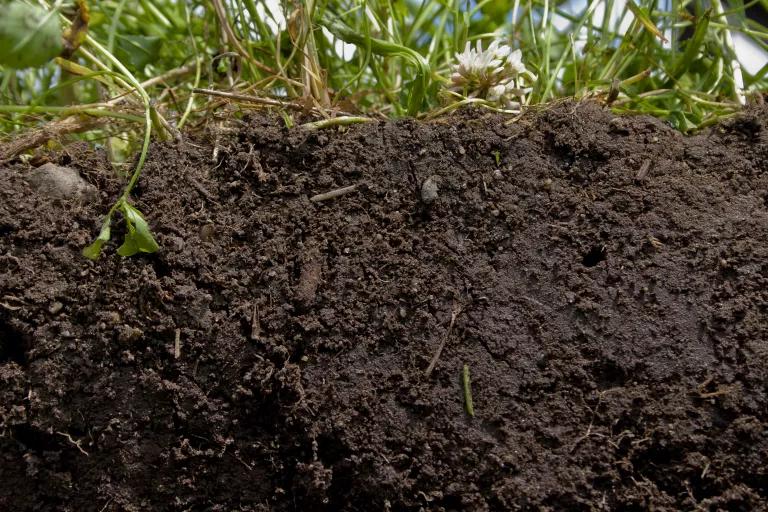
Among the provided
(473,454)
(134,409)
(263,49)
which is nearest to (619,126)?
(473,454)

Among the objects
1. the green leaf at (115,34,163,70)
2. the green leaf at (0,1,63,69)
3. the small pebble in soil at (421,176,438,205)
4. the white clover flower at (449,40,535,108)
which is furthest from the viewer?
the green leaf at (115,34,163,70)

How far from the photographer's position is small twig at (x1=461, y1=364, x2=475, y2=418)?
87 centimetres

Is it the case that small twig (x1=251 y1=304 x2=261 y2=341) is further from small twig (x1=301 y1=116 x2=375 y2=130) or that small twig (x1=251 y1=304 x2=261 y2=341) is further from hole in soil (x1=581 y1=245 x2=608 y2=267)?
hole in soil (x1=581 y1=245 x2=608 y2=267)

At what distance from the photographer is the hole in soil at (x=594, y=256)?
93cm

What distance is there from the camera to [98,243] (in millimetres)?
865

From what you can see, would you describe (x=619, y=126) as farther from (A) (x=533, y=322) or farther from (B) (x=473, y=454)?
(B) (x=473, y=454)

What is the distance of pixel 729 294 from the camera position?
89 centimetres

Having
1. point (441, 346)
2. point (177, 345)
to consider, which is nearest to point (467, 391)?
point (441, 346)

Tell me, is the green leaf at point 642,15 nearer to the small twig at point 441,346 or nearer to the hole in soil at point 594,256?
the hole in soil at point 594,256

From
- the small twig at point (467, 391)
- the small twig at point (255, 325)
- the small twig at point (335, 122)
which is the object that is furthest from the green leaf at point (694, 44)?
the small twig at point (255, 325)

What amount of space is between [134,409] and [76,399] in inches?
3.1

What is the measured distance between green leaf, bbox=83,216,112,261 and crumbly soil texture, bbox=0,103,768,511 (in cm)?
4

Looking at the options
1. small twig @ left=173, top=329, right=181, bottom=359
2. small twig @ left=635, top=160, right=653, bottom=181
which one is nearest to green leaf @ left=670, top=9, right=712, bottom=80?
small twig @ left=635, top=160, right=653, bottom=181

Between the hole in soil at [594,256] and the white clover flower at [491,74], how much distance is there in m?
0.28
